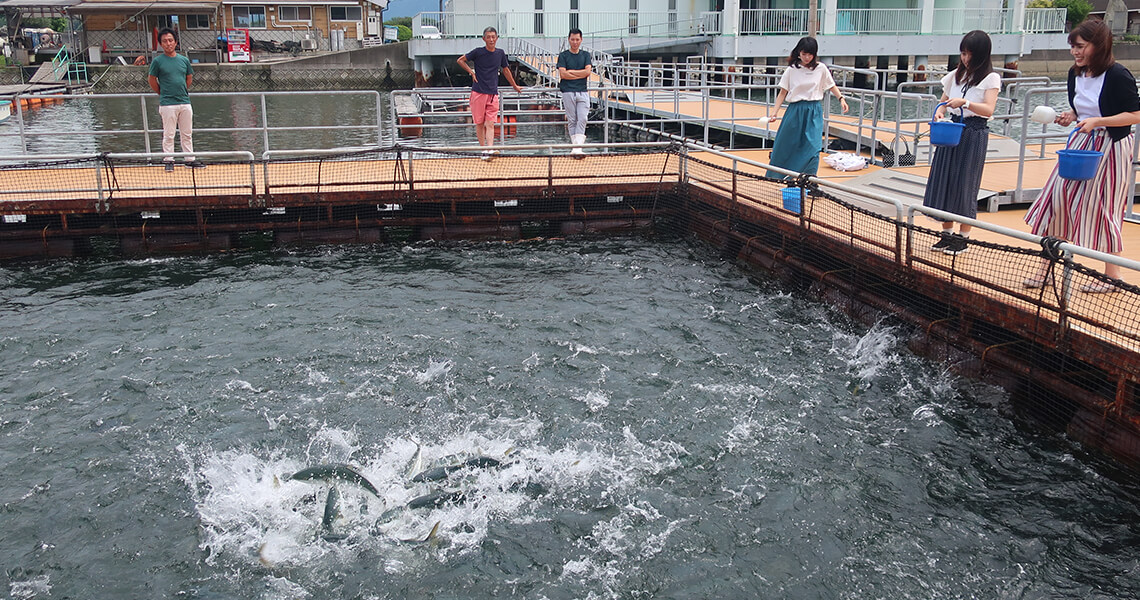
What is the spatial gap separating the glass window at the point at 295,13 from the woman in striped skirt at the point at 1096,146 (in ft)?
201

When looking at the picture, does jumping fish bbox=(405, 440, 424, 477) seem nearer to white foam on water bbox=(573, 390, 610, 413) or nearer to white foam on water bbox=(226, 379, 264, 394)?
white foam on water bbox=(573, 390, 610, 413)

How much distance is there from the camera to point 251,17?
2425 inches

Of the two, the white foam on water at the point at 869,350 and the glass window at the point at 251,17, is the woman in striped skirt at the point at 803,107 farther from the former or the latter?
the glass window at the point at 251,17

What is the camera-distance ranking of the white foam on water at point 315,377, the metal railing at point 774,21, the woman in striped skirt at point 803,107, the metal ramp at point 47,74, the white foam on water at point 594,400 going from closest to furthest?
the white foam on water at point 594,400, the white foam on water at point 315,377, the woman in striped skirt at point 803,107, the metal railing at point 774,21, the metal ramp at point 47,74

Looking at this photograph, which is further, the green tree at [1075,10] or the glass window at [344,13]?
the glass window at [344,13]

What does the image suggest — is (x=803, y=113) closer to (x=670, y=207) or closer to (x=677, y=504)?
(x=670, y=207)

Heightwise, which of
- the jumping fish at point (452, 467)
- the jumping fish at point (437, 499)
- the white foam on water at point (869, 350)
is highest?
the white foam on water at point (869, 350)

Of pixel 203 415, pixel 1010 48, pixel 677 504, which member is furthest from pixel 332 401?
pixel 1010 48

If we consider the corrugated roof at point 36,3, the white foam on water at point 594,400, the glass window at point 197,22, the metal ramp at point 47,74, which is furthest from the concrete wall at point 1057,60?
the corrugated roof at point 36,3

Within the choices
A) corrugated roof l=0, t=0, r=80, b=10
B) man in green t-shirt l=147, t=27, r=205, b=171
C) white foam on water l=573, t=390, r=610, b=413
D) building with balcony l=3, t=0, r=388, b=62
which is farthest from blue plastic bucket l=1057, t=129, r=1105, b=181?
corrugated roof l=0, t=0, r=80, b=10

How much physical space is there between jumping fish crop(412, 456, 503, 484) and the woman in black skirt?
436 centimetres

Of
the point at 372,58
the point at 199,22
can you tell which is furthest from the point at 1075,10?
the point at 199,22

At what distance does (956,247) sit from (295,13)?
60.9 m

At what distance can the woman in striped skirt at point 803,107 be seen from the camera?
10.8 m
